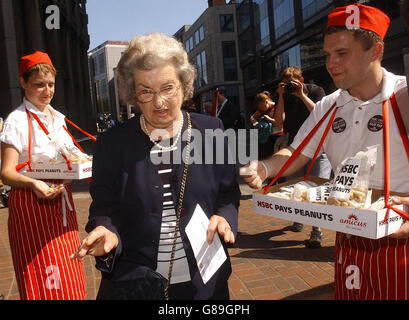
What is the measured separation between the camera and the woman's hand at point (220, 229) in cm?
169

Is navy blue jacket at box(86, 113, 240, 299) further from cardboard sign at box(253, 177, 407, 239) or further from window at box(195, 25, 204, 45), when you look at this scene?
window at box(195, 25, 204, 45)

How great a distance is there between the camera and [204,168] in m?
1.84

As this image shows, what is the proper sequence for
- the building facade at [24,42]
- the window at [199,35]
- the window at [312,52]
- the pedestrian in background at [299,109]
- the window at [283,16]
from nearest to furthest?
the pedestrian in background at [299,109]
the building facade at [24,42]
the window at [312,52]
the window at [283,16]
the window at [199,35]

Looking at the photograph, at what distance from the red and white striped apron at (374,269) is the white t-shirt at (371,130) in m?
0.27

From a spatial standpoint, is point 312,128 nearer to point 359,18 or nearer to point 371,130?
point 371,130

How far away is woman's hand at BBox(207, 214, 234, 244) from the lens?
169 centimetres

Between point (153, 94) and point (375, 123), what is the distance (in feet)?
3.45

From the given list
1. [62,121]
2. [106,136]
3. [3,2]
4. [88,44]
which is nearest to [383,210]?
[106,136]

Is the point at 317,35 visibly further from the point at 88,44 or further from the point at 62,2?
the point at 88,44

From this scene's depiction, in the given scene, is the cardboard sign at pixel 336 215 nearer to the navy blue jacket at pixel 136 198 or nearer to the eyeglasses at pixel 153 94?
the navy blue jacket at pixel 136 198

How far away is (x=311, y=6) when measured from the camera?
88.7 ft

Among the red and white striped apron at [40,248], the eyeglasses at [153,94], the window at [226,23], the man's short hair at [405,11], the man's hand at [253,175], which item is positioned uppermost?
the window at [226,23]

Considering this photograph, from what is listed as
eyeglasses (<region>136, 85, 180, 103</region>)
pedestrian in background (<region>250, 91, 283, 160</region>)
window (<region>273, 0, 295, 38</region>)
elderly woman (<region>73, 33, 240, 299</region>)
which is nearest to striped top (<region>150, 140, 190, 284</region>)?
elderly woman (<region>73, 33, 240, 299</region>)

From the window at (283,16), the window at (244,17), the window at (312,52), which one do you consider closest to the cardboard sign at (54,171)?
the window at (312,52)
